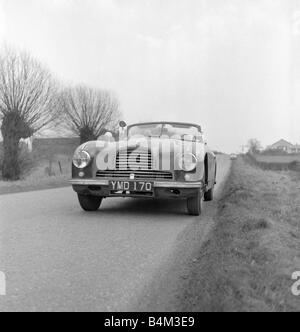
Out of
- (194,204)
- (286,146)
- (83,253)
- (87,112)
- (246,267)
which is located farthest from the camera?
(286,146)

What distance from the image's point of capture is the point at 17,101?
65.7 ft

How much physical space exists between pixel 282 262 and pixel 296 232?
1595 mm

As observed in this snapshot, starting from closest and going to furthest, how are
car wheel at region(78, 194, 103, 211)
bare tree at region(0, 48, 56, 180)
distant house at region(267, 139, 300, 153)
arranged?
car wheel at region(78, 194, 103, 211) < bare tree at region(0, 48, 56, 180) < distant house at region(267, 139, 300, 153)

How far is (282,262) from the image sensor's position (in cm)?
317

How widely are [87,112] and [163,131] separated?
99.3 ft

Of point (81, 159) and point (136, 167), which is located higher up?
point (81, 159)

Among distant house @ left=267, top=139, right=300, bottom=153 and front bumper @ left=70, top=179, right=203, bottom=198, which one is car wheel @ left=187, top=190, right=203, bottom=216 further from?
distant house @ left=267, top=139, right=300, bottom=153

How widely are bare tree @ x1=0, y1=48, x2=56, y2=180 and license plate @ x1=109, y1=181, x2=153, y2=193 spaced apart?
1521cm

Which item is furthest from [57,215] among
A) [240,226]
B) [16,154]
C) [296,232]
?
[16,154]

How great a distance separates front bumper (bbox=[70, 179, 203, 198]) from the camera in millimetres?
5422

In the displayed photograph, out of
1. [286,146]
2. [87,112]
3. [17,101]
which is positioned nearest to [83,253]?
[17,101]

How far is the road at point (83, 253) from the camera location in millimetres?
2551

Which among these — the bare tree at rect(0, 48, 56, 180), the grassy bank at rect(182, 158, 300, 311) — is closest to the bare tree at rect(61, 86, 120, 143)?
the bare tree at rect(0, 48, 56, 180)

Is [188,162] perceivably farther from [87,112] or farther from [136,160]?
[87,112]
